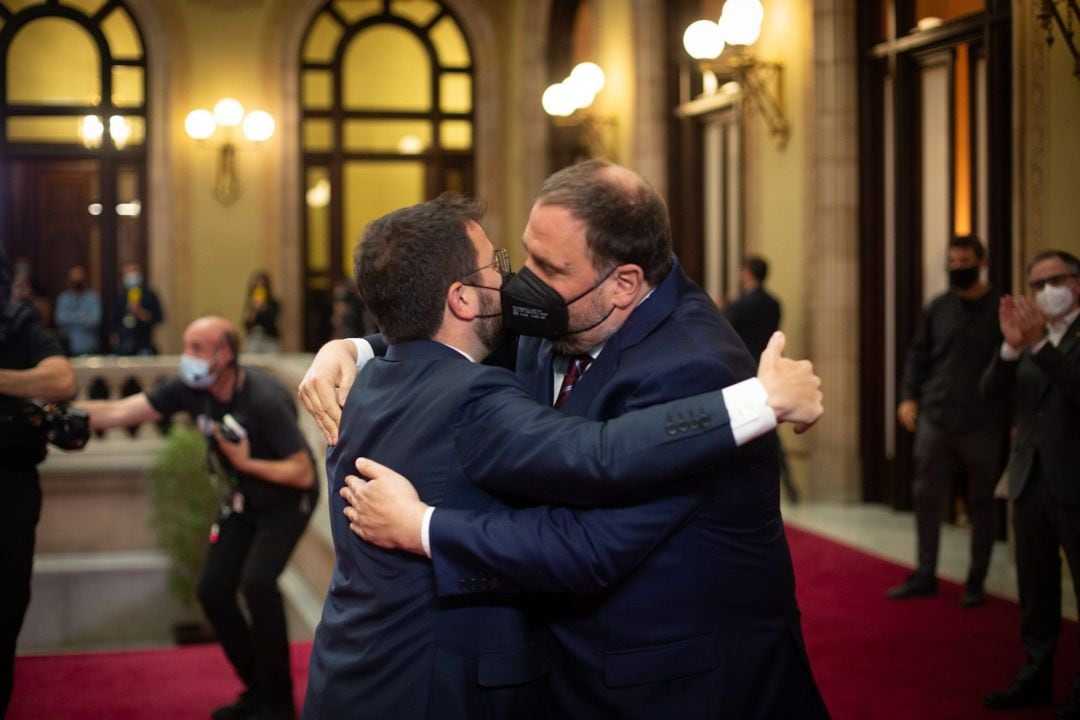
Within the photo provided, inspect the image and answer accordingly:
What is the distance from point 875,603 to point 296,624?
178 inches

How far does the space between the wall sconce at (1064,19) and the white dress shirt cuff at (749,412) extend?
5682mm

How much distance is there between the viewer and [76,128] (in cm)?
1881

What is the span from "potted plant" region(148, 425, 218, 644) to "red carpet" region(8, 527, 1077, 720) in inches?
188

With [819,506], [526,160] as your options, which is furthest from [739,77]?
[526,160]

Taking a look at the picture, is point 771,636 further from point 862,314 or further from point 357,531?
point 862,314

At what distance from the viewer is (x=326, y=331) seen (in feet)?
62.8

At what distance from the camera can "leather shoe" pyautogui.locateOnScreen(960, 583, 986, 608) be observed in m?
6.93

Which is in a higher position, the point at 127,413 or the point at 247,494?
the point at 127,413

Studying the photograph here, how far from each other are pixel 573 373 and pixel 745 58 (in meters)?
8.57

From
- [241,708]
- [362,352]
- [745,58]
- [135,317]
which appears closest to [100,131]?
[135,317]

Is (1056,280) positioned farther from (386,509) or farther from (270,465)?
(386,509)

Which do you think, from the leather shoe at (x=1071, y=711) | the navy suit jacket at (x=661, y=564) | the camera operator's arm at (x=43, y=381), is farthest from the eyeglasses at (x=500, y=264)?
the leather shoe at (x=1071, y=711)

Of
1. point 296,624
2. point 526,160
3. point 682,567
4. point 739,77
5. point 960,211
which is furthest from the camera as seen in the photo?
point 526,160

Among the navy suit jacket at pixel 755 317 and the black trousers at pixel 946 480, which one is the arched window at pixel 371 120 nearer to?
the navy suit jacket at pixel 755 317
